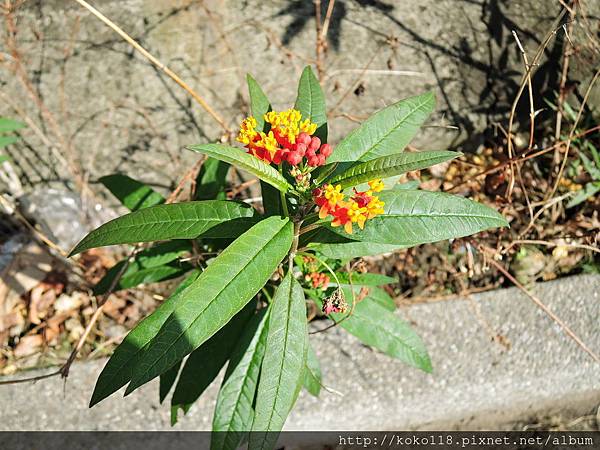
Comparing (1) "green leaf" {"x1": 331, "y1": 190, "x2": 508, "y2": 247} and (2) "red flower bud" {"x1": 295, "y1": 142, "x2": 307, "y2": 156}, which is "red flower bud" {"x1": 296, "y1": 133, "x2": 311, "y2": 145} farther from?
(1) "green leaf" {"x1": 331, "y1": 190, "x2": 508, "y2": 247}

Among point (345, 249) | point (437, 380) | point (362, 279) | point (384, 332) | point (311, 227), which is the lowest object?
point (437, 380)

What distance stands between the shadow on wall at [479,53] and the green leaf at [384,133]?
1064 mm

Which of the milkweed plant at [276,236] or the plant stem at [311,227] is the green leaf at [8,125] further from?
the plant stem at [311,227]

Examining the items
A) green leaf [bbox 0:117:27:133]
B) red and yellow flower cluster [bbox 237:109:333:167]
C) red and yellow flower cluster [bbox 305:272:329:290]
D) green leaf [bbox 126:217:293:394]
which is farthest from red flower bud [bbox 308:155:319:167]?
green leaf [bbox 0:117:27:133]

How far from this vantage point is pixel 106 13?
2346 millimetres

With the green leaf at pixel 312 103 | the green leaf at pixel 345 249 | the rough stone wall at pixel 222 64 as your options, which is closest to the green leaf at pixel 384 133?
the green leaf at pixel 312 103

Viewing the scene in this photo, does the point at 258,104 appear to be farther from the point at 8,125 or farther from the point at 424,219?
the point at 8,125

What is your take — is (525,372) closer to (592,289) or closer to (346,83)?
(592,289)

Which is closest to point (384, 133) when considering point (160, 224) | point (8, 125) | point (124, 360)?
point (160, 224)

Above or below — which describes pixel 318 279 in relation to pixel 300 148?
below

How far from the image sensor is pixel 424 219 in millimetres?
1157

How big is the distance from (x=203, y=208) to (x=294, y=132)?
299 millimetres

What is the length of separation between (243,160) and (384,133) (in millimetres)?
486

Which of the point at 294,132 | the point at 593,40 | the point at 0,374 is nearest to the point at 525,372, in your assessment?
the point at 593,40
